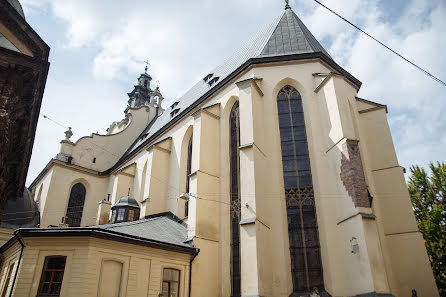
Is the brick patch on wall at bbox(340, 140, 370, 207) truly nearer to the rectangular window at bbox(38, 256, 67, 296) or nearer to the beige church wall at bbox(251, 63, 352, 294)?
the beige church wall at bbox(251, 63, 352, 294)

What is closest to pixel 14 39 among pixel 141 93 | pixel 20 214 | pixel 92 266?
pixel 92 266

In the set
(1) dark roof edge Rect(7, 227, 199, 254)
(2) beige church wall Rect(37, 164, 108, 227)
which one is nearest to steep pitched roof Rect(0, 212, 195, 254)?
(1) dark roof edge Rect(7, 227, 199, 254)

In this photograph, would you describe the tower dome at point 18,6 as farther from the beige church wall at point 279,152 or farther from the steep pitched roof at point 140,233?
the beige church wall at point 279,152

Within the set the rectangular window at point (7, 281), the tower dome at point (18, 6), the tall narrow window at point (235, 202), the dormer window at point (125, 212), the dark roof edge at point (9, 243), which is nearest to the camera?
the tower dome at point (18, 6)

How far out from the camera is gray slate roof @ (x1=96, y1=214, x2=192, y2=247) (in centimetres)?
1248

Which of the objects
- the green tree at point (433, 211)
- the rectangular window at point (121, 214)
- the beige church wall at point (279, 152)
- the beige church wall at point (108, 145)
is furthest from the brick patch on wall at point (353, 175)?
the beige church wall at point (108, 145)

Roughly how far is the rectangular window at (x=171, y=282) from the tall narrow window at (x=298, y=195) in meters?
3.96

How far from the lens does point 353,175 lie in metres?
Answer: 11.5

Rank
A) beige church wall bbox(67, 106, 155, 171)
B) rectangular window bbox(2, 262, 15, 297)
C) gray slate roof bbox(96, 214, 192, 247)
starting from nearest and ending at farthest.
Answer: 1. rectangular window bbox(2, 262, 15, 297)
2. gray slate roof bbox(96, 214, 192, 247)
3. beige church wall bbox(67, 106, 155, 171)

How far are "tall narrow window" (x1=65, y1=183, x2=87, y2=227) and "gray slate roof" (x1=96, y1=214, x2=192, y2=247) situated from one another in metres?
11.1

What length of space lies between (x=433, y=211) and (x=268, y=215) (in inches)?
429

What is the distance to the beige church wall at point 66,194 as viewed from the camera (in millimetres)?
22703

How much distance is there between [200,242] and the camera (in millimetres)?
13133

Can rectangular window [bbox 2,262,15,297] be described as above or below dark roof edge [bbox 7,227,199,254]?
below
